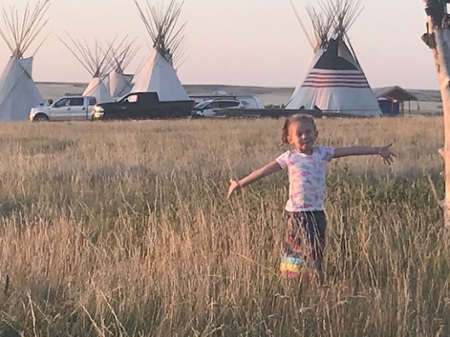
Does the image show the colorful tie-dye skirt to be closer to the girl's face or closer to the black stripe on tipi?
the girl's face

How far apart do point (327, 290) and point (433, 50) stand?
1.98 m

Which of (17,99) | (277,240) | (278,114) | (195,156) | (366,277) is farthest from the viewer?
(17,99)

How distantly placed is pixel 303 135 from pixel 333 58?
31591 mm

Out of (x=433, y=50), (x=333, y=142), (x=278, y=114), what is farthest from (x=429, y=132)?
(x=278, y=114)

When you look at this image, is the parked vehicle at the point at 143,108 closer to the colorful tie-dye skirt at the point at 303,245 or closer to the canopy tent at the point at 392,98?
the canopy tent at the point at 392,98

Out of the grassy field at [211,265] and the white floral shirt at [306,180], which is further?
the white floral shirt at [306,180]

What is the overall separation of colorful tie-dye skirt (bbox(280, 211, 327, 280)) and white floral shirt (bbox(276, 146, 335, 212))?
0.04 metres

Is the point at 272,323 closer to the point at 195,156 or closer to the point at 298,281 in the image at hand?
the point at 298,281

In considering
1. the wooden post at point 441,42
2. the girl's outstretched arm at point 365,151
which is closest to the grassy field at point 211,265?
the girl's outstretched arm at point 365,151

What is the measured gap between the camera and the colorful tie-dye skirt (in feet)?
13.8

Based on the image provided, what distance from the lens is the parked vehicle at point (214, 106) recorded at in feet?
110

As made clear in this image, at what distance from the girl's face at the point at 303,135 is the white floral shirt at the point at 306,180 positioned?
0.13 ft

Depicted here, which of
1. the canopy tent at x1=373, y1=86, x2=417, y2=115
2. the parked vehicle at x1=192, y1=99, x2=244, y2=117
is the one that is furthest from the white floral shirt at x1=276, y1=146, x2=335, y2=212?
the canopy tent at x1=373, y1=86, x2=417, y2=115

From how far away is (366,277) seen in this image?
14.4 ft
